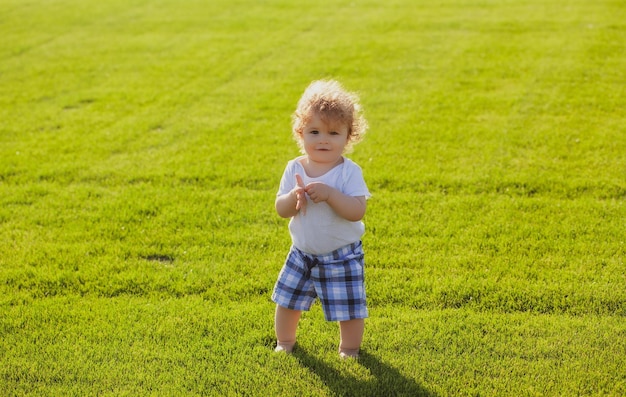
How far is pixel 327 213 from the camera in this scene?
3912 millimetres

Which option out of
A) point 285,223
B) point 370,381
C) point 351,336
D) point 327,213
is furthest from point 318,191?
point 285,223

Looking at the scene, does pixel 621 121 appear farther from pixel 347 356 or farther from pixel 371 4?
pixel 371 4

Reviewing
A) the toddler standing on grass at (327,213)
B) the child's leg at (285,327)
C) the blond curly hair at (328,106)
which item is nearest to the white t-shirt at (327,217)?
the toddler standing on grass at (327,213)

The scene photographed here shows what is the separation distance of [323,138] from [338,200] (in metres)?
0.34

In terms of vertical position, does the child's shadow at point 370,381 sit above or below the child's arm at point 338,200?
below

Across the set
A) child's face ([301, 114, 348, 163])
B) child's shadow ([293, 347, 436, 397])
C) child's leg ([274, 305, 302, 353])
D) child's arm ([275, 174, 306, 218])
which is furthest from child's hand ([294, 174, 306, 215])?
child's shadow ([293, 347, 436, 397])

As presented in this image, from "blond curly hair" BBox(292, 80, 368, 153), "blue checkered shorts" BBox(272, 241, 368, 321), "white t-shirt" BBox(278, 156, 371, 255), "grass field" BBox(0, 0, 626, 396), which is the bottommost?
"grass field" BBox(0, 0, 626, 396)

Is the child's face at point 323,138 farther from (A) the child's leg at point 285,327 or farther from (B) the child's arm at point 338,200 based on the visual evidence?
(A) the child's leg at point 285,327

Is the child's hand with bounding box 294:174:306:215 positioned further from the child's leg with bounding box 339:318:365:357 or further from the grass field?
the grass field

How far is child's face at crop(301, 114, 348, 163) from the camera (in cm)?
381

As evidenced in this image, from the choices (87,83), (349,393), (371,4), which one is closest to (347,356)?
(349,393)

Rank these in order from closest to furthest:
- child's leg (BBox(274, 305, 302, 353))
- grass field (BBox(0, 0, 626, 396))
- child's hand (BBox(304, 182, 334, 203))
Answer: child's hand (BBox(304, 182, 334, 203)) < grass field (BBox(0, 0, 626, 396)) < child's leg (BBox(274, 305, 302, 353))

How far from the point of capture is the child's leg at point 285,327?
4148 mm

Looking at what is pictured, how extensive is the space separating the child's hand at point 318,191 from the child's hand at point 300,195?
0.10 ft
